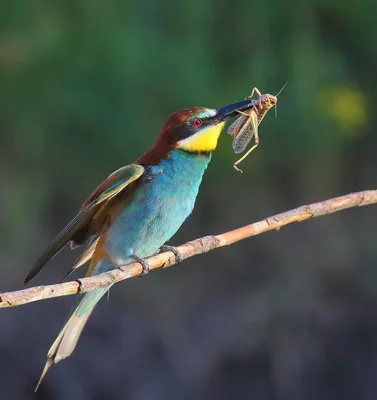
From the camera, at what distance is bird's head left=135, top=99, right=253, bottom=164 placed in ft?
7.26

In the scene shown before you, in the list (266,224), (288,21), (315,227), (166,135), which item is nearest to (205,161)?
(166,135)

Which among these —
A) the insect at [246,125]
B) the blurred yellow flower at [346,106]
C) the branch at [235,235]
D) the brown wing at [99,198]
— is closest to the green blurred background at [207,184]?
the blurred yellow flower at [346,106]

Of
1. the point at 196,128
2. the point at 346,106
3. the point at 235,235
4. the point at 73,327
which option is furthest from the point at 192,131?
the point at 346,106

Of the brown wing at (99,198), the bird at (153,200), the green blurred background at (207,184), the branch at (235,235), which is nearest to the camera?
the branch at (235,235)

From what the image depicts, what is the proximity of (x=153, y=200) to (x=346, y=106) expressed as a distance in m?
1.63

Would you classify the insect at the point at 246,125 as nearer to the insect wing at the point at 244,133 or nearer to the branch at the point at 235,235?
the insect wing at the point at 244,133

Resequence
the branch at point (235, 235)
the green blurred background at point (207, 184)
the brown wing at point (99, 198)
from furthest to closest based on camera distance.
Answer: the green blurred background at point (207, 184)
the brown wing at point (99, 198)
the branch at point (235, 235)

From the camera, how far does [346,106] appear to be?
11.7 ft

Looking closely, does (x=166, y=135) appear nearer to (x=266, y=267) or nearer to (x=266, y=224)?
(x=266, y=224)

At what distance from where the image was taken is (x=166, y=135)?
2227 millimetres

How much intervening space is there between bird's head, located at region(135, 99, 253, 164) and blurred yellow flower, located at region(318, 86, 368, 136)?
52.3 inches

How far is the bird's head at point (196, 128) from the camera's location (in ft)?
7.26

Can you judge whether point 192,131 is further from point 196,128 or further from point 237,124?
point 237,124

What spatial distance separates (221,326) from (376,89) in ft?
4.04
